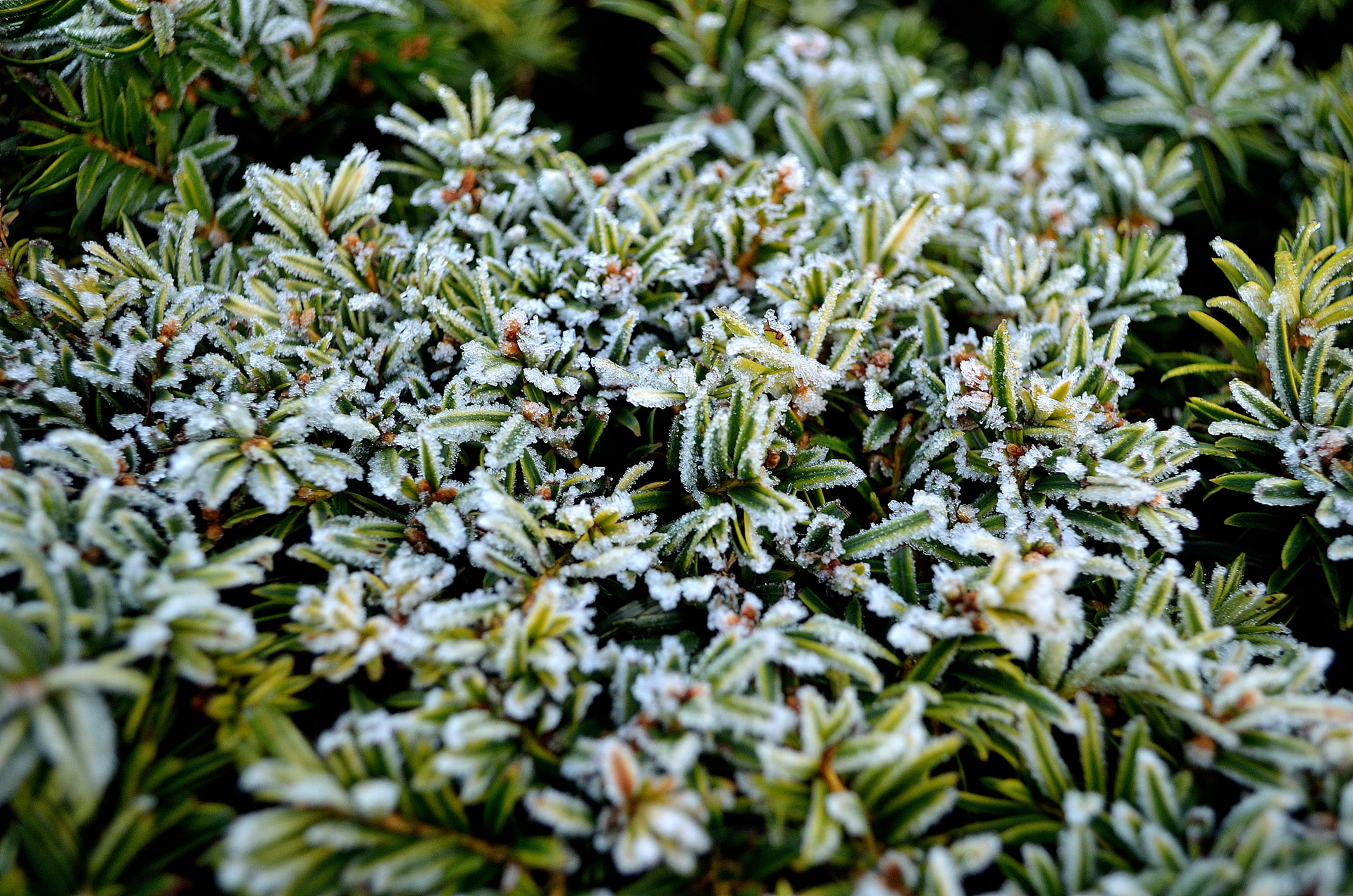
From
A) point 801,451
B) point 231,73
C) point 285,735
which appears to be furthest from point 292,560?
point 231,73

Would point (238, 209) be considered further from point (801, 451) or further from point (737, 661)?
point (737, 661)

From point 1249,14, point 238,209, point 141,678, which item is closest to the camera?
point 141,678

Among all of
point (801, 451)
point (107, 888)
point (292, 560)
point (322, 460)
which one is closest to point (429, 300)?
point (322, 460)

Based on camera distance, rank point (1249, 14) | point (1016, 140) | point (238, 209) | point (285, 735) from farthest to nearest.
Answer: point (1249, 14)
point (1016, 140)
point (238, 209)
point (285, 735)

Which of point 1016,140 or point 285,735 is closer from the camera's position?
point 285,735

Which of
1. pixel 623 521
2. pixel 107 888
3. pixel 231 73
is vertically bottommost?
pixel 107 888

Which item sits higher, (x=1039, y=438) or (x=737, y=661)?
(x=1039, y=438)
